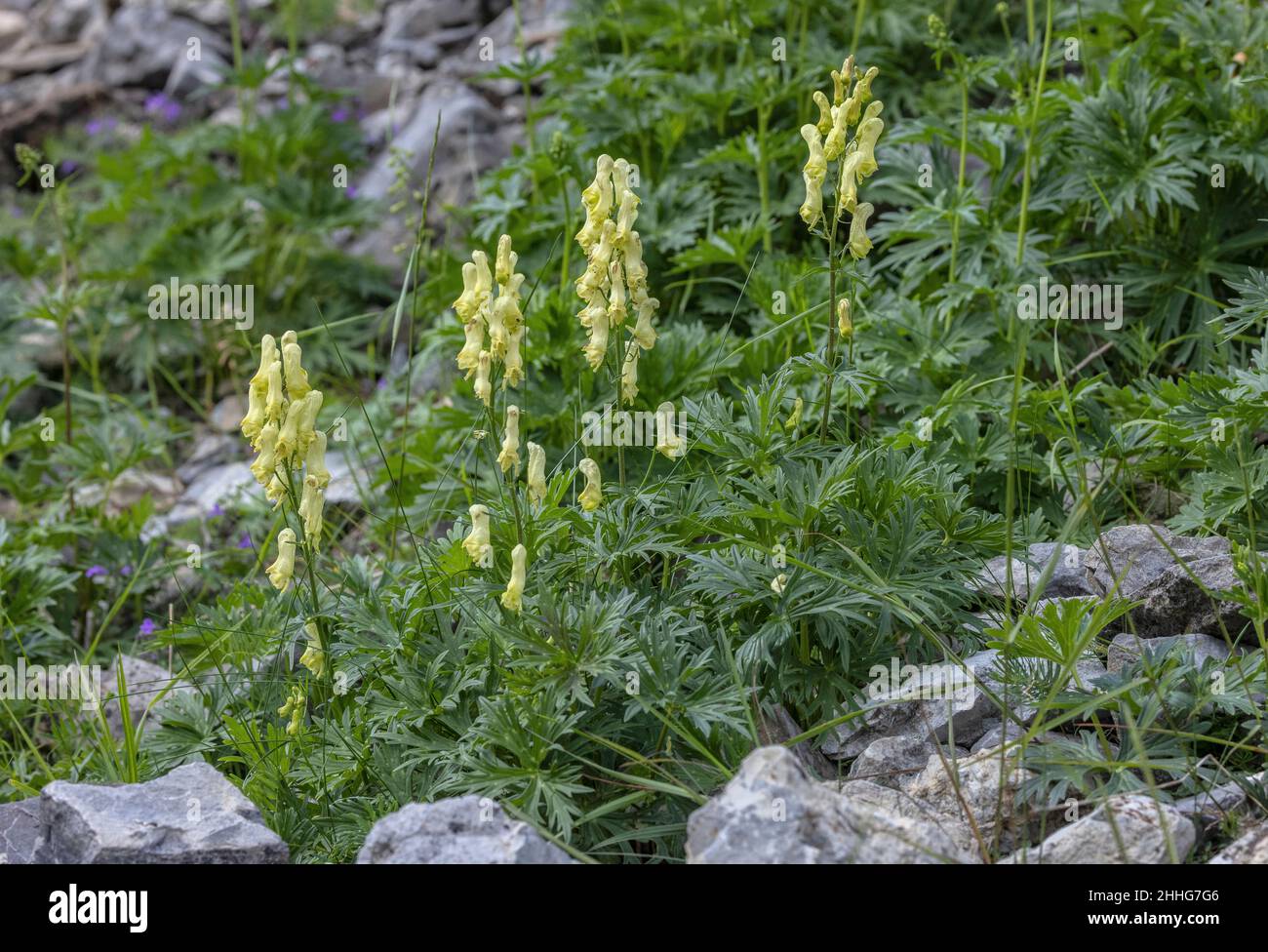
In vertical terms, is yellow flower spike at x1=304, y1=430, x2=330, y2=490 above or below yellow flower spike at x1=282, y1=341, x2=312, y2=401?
below

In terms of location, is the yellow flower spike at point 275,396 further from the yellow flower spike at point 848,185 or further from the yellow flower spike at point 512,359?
the yellow flower spike at point 848,185

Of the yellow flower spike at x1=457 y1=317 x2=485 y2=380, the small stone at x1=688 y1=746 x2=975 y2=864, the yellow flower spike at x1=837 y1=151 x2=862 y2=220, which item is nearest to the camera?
the small stone at x1=688 y1=746 x2=975 y2=864

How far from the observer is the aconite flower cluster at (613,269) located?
11.4 ft

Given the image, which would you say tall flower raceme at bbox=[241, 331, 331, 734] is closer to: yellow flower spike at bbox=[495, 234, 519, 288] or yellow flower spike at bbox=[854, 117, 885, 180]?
yellow flower spike at bbox=[495, 234, 519, 288]

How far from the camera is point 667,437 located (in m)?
3.57

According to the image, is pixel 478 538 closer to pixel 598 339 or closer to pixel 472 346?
pixel 472 346

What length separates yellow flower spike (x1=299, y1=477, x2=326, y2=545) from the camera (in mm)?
3420

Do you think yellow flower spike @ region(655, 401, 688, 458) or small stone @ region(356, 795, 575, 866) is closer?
small stone @ region(356, 795, 575, 866)

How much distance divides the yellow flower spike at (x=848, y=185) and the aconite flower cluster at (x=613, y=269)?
58 centimetres

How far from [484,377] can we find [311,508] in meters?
0.57

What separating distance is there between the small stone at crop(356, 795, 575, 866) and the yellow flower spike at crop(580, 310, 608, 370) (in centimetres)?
124

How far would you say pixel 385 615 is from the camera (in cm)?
359

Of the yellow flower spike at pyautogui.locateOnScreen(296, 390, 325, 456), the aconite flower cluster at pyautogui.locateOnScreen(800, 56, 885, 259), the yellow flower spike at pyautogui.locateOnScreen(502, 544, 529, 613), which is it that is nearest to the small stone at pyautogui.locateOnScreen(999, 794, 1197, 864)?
the yellow flower spike at pyautogui.locateOnScreen(502, 544, 529, 613)
